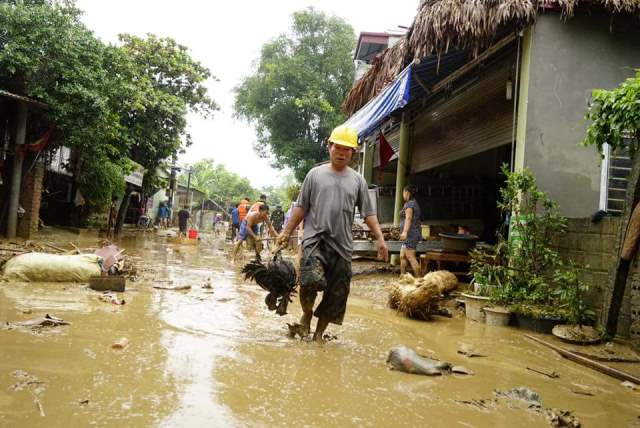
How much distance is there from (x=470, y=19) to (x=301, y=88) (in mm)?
22592

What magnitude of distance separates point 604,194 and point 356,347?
4.72m

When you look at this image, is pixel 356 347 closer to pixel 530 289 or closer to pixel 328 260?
pixel 328 260

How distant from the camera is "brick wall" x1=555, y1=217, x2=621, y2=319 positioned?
5.35 meters

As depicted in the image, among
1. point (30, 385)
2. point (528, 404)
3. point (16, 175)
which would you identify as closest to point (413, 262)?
point (528, 404)

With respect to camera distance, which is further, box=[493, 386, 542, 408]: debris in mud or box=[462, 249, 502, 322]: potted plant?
box=[462, 249, 502, 322]: potted plant

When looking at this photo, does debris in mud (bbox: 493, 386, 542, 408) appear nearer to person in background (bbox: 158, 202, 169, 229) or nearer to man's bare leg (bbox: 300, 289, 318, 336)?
man's bare leg (bbox: 300, 289, 318, 336)

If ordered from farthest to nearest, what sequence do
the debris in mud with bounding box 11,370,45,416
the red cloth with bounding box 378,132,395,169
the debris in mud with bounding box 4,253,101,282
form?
1. the red cloth with bounding box 378,132,395,169
2. the debris in mud with bounding box 4,253,101,282
3. the debris in mud with bounding box 11,370,45,416

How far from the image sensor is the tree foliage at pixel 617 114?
4.17 metres

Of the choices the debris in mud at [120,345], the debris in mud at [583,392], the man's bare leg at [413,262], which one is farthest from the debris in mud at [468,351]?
the man's bare leg at [413,262]

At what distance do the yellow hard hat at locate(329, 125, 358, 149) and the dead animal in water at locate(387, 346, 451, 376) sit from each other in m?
1.71

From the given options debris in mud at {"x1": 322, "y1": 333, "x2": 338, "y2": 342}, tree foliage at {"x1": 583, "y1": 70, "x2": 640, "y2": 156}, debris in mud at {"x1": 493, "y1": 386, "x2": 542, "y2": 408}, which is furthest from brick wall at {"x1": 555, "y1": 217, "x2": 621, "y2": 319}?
debris in mud at {"x1": 322, "y1": 333, "x2": 338, "y2": 342}

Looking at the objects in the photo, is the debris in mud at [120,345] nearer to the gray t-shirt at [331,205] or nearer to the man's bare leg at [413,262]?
the gray t-shirt at [331,205]

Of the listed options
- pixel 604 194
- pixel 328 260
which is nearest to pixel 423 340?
pixel 328 260

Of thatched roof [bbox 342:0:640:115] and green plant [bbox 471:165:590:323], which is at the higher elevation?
thatched roof [bbox 342:0:640:115]
